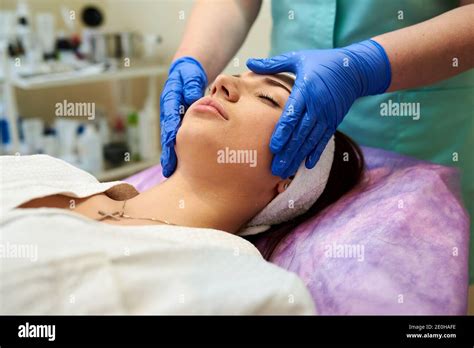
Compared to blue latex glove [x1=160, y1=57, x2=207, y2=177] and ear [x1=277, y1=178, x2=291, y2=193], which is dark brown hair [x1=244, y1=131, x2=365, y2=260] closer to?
ear [x1=277, y1=178, x2=291, y2=193]

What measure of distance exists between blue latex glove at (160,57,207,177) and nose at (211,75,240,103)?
16cm

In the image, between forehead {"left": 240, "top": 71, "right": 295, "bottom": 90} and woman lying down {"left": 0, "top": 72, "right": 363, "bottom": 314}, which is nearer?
woman lying down {"left": 0, "top": 72, "right": 363, "bottom": 314}

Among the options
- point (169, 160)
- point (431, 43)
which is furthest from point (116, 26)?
point (431, 43)

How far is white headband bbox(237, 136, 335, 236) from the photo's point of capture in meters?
1.12

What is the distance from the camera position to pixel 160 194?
108 centimetres

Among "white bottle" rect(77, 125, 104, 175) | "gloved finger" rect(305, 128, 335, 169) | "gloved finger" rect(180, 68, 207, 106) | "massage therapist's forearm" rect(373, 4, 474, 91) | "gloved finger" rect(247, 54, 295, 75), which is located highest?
"massage therapist's forearm" rect(373, 4, 474, 91)

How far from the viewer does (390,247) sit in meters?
0.93

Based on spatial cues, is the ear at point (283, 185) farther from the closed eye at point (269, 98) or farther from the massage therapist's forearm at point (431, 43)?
the massage therapist's forearm at point (431, 43)

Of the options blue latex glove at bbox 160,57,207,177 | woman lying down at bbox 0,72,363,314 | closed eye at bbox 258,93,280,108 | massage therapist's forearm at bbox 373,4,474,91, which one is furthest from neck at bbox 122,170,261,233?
massage therapist's forearm at bbox 373,4,474,91

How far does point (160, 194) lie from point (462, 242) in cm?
67

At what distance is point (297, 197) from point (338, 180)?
14 centimetres

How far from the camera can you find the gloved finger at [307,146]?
1042mm

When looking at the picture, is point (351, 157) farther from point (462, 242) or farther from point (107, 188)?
point (107, 188)
